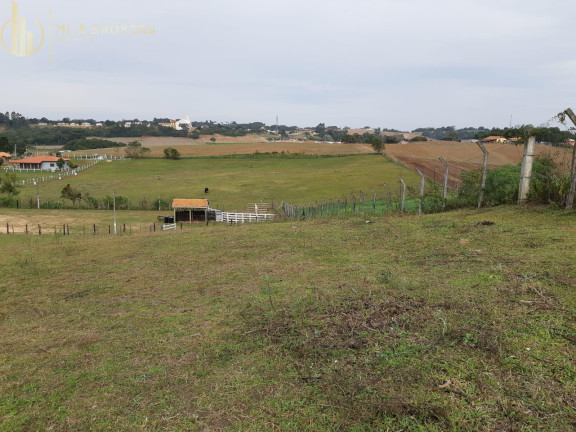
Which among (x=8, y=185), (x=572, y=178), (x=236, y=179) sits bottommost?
(x=236, y=179)

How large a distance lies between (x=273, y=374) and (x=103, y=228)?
29785 millimetres

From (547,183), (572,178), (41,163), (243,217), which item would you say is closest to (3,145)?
(41,163)

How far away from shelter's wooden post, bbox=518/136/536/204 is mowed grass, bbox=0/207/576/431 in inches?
119

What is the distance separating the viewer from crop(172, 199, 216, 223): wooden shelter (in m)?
35.5

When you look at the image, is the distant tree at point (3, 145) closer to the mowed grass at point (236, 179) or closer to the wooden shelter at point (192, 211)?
the mowed grass at point (236, 179)

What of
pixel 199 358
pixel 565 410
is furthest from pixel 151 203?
pixel 565 410

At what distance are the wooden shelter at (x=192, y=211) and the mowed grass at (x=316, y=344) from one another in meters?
24.7

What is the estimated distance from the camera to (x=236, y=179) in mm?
62469

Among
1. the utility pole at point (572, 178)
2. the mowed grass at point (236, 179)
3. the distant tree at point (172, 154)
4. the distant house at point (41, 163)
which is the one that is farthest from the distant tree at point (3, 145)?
the utility pole at point (572, 178)

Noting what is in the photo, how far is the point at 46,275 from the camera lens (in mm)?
12039

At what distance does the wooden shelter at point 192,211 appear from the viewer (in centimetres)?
3547

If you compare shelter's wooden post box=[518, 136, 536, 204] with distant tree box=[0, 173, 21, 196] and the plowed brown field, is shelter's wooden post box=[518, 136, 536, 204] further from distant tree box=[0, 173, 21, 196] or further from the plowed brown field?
distant tree box=[0, 173, 21, 196]

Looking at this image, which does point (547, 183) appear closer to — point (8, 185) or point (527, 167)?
point (527, 167)

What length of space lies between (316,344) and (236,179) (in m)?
58.1
